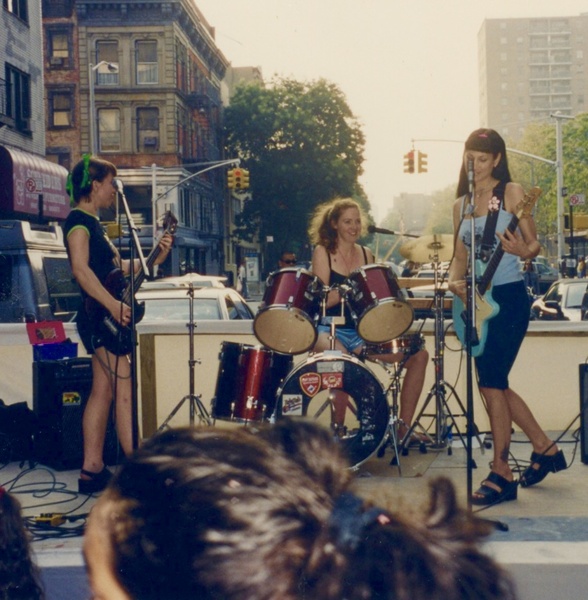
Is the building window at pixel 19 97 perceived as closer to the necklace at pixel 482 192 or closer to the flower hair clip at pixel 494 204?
the necklace at pixel 482 192

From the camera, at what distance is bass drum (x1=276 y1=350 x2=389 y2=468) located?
6.16 metres

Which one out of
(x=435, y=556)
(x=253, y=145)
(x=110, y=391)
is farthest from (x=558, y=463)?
(x=253, y=145)

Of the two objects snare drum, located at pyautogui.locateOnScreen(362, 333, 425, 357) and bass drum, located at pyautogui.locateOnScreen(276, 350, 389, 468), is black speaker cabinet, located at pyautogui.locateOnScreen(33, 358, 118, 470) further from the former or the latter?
snare drum, located at pyautogui.locateOnScreen(362, 333, 425, 357)

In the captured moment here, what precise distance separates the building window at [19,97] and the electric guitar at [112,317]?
22969 millimetres

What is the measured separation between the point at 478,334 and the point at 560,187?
145 feet

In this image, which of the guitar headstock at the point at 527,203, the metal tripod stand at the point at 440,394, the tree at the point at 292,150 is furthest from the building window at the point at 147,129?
the guitar headstock at the point at 527,203

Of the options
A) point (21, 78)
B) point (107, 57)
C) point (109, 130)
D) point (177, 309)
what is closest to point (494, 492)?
point (177, 309)

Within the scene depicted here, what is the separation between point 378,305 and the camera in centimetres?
604

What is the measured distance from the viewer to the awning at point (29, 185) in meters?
15.6

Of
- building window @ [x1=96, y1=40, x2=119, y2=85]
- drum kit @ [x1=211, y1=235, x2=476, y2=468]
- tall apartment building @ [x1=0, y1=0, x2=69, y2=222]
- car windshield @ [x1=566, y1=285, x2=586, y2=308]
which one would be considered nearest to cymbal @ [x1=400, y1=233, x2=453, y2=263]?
drum kit @ [x1=211, y1=235, x2=476, y2=468]

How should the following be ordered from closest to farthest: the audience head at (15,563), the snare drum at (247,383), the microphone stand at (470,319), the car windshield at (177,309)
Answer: the audience head at (15,563) < the microphone stand at (470,319) < the snare drum at (247,383) < the car windshield at (177,309)

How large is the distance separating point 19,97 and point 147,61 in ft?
78.8

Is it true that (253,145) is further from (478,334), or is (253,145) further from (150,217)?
(478,334)

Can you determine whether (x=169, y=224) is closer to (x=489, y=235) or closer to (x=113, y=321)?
(x=113, y=321)
